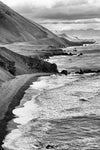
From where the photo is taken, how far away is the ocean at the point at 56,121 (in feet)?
77.9

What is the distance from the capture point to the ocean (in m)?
23.7

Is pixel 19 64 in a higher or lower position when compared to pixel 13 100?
higher

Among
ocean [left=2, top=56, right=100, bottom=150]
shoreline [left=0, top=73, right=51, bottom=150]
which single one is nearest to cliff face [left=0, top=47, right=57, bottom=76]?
shoreline [left=0, top=73, right=51, bottom=150]

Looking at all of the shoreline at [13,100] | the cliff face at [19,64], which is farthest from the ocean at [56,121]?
the cliff face at [19,64]

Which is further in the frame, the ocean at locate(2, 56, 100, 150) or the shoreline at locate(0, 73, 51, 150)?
the shoreline at locate(0, 73, 51, 150)

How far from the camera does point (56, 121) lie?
29438 mm

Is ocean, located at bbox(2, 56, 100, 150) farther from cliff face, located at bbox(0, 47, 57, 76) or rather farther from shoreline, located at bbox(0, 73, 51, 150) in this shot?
cliff face, located at bbox(0, 47, 57, 76)

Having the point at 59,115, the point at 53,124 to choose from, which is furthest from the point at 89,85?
the point at 53,124

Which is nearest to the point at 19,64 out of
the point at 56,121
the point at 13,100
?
the point at 13,100

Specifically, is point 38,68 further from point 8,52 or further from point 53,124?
point 53,124

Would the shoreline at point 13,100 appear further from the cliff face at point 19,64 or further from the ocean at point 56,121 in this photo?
the cliff face at point 19,64

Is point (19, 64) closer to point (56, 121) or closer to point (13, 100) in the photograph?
point (13, 100)

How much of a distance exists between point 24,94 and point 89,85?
12.6 m

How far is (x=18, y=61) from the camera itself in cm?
6819
